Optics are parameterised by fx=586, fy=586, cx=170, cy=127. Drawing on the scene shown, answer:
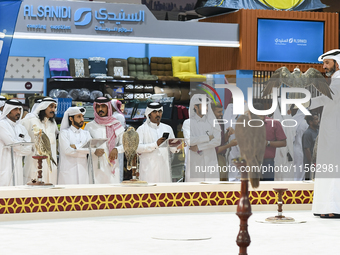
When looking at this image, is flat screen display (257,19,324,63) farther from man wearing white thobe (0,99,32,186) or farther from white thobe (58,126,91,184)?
man wearing white thobe (0,99,32,186)

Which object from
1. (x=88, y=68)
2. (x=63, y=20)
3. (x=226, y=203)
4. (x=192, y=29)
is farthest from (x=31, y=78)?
(x=226, y=203)

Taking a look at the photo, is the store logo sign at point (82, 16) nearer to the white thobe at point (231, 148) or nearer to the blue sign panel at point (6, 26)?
the white thobe at point (231, 148)

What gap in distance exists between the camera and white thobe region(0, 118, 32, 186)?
630 centimetres

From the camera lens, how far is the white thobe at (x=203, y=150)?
19.0 feet

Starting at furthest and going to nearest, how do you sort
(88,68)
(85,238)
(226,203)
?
(88,68)
(226,203)
(85,238)

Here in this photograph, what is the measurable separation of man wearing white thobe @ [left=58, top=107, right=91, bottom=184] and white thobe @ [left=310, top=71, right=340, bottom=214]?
8.10 ft

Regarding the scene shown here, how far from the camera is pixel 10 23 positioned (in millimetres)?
4562

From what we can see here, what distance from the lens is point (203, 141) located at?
5.95 meters

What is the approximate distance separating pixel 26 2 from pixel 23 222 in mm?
4960

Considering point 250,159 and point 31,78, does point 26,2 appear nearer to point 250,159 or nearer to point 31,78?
point 31,78

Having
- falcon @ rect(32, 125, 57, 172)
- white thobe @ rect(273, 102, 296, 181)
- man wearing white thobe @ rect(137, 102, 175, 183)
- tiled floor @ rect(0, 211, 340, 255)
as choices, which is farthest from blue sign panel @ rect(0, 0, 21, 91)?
white thobe @ rect(273, 102, 296, 181)

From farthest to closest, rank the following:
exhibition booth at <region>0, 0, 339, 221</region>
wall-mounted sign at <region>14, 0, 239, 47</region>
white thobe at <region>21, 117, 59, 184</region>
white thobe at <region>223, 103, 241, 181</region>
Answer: exhibition booth at <region>0, 0, 339, 221</region> → wall-mounted sign at <region>14, 0, 239, 47</region> → white thobe at <region>21, 117, 59, 184</region> → white thobe at <region>223, 103, 241, 181</region>

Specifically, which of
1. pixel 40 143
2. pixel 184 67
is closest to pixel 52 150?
pixel 40 143

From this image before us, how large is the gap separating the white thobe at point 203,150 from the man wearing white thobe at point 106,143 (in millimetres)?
820
